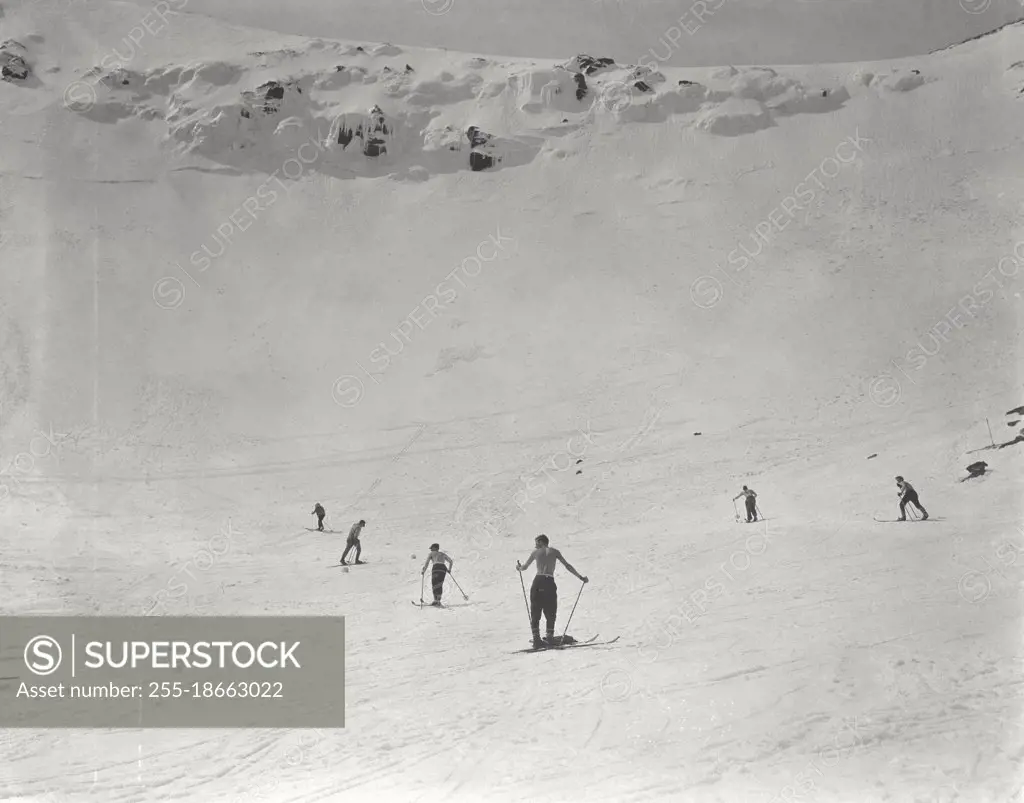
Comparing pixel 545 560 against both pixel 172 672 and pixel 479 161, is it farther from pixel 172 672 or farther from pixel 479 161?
pixel 479 161

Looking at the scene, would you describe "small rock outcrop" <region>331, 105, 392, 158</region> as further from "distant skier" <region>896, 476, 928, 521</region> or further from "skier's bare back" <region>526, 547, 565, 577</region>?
"skier's bare back" <region>526, 547, 565, 577</region>

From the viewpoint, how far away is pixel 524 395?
25.0 metres

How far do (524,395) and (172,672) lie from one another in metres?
13.9

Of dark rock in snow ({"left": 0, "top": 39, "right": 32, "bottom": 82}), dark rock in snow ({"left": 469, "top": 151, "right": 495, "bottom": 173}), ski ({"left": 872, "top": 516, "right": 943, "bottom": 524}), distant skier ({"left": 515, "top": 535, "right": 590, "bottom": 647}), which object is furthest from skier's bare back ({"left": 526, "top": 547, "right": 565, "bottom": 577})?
dark rock in snow ({"left": 469, "top": 151, "right": 495, "bottom": 173})

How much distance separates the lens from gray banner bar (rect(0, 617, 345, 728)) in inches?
461

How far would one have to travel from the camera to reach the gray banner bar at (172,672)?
461 inches

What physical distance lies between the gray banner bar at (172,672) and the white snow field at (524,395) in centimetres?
39

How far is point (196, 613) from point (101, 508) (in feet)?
20.6

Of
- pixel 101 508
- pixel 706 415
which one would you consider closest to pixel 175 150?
pixel 101 508

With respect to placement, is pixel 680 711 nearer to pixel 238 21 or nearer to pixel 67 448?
pixel 67 448

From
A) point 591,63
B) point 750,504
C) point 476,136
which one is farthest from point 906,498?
point 476,136

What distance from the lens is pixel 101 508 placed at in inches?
763

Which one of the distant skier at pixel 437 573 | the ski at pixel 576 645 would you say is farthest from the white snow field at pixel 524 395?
the distant skier at pixel 437 573

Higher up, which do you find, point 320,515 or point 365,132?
point 365,132
